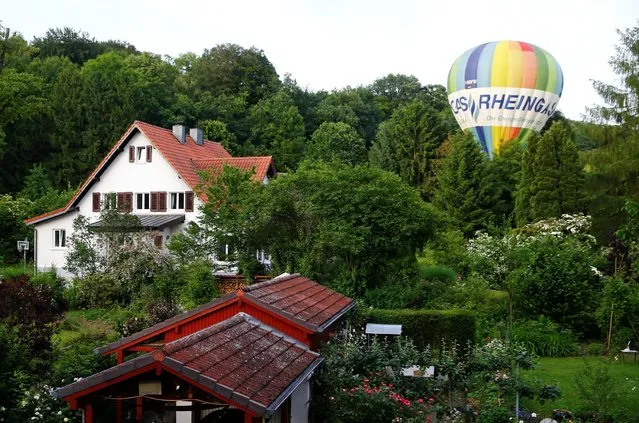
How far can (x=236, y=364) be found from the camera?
10.3 m

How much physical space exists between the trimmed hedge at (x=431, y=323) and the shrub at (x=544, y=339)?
13.2 feet

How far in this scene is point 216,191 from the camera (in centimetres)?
3178

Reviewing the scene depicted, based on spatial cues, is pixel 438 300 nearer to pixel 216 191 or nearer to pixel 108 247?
pixel 216 191

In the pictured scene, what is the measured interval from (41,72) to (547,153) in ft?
136

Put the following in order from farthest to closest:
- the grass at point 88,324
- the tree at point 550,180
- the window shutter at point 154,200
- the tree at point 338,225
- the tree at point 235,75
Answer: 1. the tree at point 235,75
2. the tree at point 550,180
3. the window shutter at point 154,200
4. the tree at point 338,225
5. the grass at point 88,324

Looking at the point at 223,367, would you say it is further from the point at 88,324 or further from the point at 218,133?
the point at 218,133

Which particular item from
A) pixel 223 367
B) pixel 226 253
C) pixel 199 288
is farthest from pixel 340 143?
pixel 223 367

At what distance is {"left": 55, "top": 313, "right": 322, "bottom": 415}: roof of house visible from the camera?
9.09 metres

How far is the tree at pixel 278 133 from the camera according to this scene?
6569 centimetres

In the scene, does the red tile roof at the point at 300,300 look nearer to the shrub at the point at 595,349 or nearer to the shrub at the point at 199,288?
the shrub at the point at 199,288

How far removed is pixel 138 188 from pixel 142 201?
2.40 feet

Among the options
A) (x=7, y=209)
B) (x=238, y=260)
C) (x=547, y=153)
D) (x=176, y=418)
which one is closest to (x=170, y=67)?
(x=7, y=209)

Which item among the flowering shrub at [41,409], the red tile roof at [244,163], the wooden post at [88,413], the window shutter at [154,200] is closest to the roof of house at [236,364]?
the wooden post at [88,413]

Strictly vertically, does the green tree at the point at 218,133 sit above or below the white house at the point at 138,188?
above
